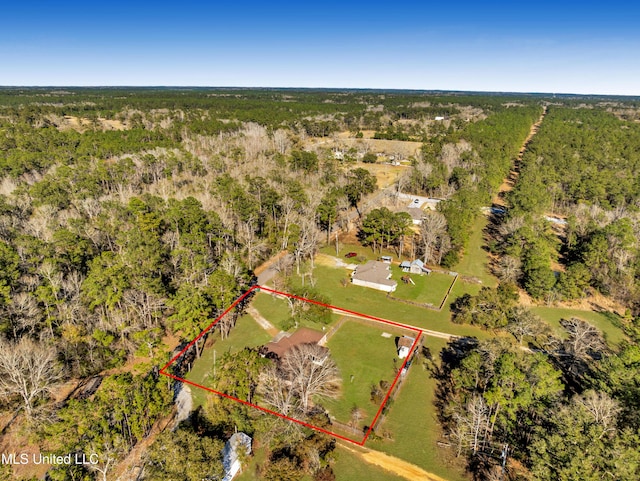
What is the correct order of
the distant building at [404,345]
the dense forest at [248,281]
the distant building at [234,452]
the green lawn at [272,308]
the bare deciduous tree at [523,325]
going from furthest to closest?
1. the green lawn at [272,308]
2. the bare deciduous tree at [523,325]
3. the distant building at [404,345]
4. the distant building at [234,452]
5. the dense forest at [248,281]

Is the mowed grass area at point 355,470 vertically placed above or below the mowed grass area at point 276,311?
below

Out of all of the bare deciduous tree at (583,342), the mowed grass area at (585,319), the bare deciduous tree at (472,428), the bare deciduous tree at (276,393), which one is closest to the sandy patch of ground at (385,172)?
the mowed grass area at (585,319)

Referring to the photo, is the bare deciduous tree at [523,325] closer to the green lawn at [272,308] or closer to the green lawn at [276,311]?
the green lawn at [276,311]

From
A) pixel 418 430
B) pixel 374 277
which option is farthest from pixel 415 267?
pixel 418 430

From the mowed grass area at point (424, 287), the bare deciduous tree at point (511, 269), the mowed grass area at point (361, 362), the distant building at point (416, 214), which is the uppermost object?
the distant building at point (416, 214)

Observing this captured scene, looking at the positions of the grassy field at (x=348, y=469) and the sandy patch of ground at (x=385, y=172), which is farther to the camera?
the sandy patch of ground at (x=385, y=172)

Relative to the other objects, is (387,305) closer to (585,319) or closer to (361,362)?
(361,362)

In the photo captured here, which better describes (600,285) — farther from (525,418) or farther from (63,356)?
(63,356)
